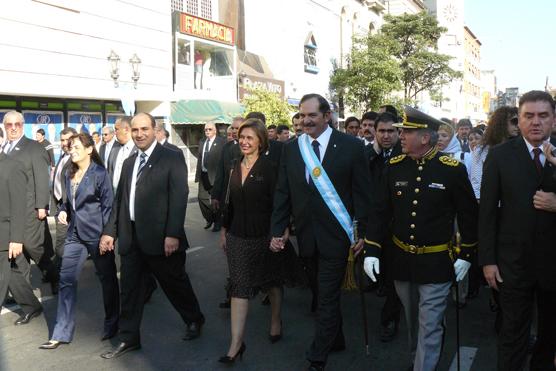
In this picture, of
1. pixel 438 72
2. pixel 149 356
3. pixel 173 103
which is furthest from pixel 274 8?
pixel 149 356

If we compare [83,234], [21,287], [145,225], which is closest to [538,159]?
[145,225]

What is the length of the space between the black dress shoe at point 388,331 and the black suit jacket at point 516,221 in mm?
1627

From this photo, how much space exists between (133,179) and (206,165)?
5.77 metres

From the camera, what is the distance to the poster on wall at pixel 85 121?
58.0ft

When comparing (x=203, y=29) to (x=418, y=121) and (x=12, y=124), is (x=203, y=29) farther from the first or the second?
(x=418, y=121)

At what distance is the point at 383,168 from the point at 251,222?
1.37 m

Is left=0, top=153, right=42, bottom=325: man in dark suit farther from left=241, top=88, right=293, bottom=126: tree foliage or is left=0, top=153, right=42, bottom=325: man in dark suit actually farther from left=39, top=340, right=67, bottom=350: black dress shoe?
left=241, top=88, right=293, bottom=126: tree foliage

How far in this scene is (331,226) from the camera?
13.5 feet

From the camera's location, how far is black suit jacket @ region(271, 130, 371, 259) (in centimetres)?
410

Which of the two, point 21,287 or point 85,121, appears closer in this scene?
point 21,287

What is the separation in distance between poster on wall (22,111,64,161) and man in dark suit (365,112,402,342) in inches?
516

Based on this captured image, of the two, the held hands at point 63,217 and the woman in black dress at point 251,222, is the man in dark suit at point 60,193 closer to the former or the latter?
the held hands at point 63,217

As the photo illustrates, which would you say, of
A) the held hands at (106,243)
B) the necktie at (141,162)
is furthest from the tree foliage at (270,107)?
the held hands at (106,243)

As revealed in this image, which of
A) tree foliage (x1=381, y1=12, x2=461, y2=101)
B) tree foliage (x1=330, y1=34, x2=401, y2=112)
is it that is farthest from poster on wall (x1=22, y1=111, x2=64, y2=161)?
tree foliage (x1=381, y1=12, x2=461, y2=101)
